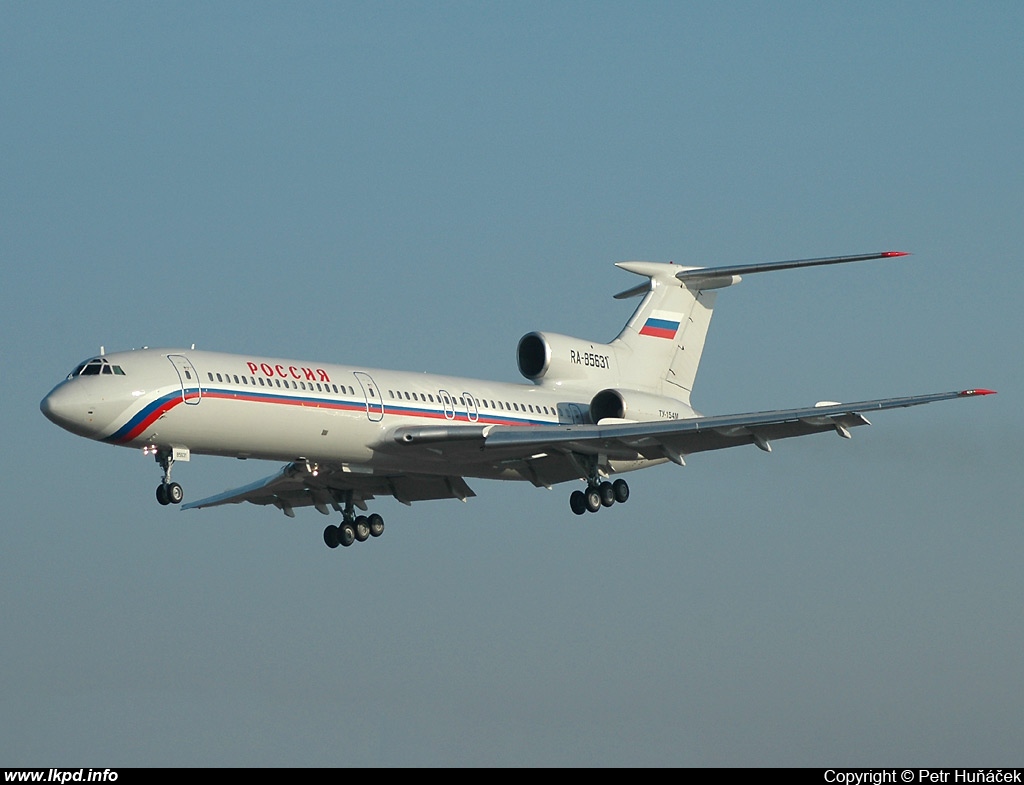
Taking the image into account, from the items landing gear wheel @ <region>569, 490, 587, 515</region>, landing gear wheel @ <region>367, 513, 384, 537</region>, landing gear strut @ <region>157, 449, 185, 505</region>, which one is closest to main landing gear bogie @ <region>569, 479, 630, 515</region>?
landing gear wheel @ <region>569, 490, 587, 515</region>

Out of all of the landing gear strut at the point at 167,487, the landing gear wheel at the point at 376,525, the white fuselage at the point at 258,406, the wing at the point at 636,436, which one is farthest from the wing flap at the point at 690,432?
the landing gear strut at the point at 167,487

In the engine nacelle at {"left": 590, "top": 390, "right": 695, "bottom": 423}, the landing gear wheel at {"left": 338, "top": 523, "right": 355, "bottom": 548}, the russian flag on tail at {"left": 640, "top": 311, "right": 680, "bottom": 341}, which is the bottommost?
the landing gear wheel at {"left": 338, "top": 523, "right": 355, "bottom": 548}

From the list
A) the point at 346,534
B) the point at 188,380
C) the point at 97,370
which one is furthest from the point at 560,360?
the point at 97,370

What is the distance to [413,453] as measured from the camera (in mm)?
36188

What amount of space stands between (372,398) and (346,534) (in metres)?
5.25

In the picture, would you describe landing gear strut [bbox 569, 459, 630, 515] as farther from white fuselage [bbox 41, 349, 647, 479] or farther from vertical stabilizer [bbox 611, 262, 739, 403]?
vertical stabilizer [bbox 611, 262, 739, 403]

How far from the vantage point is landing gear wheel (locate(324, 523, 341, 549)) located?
1580 inches

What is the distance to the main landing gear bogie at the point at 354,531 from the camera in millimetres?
39969

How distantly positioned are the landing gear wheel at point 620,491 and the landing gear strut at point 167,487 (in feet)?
31.4

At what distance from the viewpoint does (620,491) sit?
127 ft

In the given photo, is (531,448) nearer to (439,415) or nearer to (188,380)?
(439,415)

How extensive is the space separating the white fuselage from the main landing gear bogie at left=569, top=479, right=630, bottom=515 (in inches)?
86.4
